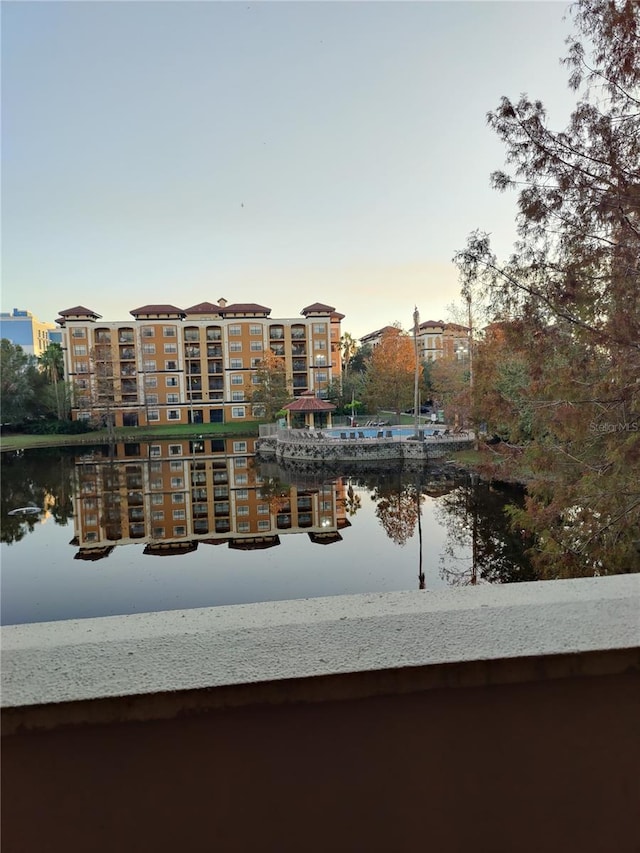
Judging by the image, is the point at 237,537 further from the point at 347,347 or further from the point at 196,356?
the point at 347,347

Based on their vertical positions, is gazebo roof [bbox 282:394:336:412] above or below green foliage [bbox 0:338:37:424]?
below

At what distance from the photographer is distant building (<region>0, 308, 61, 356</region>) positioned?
50.2 m

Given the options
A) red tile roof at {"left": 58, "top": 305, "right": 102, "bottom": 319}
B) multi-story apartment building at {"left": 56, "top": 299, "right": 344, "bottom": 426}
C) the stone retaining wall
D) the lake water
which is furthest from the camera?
multi-story apartment building at {"left": 56, "top": 299, "right": 344, "bottom": 426}

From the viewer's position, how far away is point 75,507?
15.9 metres

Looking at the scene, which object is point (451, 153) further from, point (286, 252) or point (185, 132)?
point (286, 252)

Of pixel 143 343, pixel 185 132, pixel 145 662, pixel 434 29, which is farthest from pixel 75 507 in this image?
pixel 143 343

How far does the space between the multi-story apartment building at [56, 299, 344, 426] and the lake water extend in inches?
646

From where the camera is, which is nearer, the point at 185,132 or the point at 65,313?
the point at 185,132

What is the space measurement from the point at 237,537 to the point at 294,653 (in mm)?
11979

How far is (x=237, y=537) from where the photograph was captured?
1232 centimetres

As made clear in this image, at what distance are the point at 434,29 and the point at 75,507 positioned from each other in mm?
15837

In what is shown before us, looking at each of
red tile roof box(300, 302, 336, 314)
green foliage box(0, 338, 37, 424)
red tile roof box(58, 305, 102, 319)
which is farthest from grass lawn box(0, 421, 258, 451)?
red tile roof box(300, 302, 336, 314)

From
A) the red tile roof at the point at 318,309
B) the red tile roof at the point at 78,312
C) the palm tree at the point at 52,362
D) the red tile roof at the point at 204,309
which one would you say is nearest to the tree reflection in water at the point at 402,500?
the palm tree at the point at 52,362

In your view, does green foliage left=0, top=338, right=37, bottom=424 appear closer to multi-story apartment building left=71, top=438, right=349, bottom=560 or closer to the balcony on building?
multi-story apartment building left=71, top=438, right=349, bottom=560
